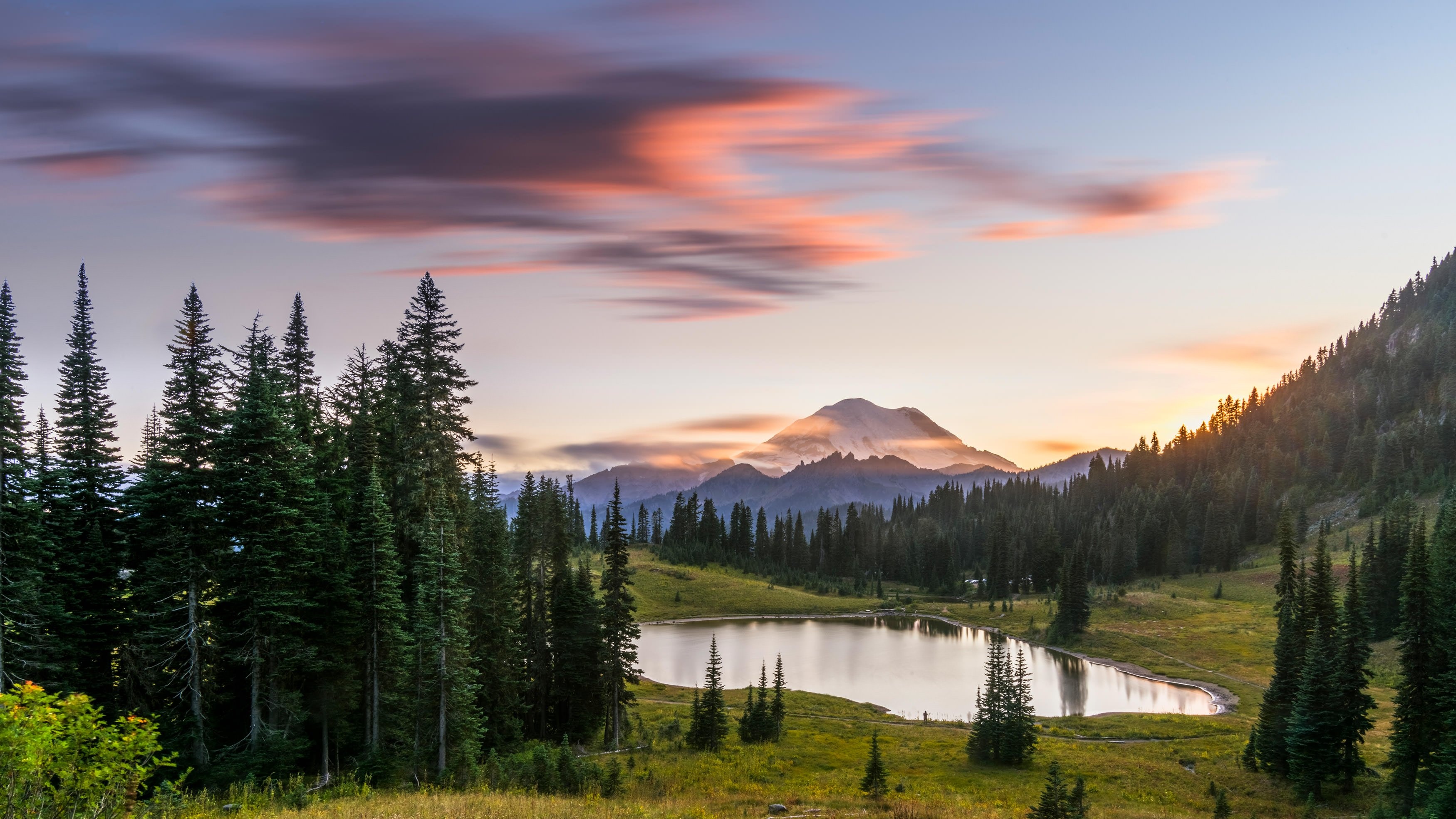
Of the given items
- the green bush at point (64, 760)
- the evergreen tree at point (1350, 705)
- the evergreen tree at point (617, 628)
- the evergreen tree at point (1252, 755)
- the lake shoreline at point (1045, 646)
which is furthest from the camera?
the lake shoreline at point (1045, 646)

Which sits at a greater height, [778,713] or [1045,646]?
[778,713]

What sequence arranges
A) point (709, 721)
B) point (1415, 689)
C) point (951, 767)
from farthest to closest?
point (709, 721)
point (951, 767)
point (1415, 689)

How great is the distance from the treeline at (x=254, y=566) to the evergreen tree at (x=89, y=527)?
0.09 meters

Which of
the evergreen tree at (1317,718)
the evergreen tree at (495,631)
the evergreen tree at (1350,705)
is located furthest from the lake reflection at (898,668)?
the evergreen tree at (495,631)

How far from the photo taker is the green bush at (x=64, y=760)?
12430 mm

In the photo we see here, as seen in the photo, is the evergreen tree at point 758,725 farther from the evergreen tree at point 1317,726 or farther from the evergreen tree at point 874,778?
the evergreen tree at point 1317,726

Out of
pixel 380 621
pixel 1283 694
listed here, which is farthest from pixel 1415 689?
pixel 380 621

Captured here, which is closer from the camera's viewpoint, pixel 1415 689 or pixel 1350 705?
pixel 1415 689

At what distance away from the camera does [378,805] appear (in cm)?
2134

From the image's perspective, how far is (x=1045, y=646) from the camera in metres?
108

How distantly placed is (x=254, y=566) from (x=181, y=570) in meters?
→ 3.21

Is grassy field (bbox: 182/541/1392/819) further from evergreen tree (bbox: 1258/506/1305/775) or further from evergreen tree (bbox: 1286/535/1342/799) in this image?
evergreen tree (bbox: 1258/506/1305/775)

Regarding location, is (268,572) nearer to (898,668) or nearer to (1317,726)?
(1317,726)

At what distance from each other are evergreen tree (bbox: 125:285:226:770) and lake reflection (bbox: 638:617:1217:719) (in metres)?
57.6
